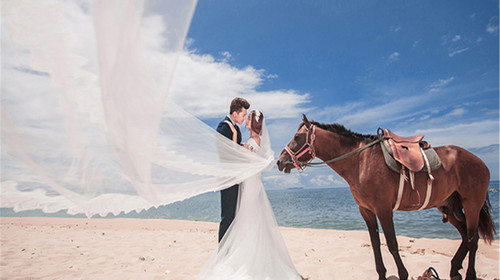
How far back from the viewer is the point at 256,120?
134 inches

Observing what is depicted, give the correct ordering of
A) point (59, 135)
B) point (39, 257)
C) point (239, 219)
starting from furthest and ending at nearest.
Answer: point (39, 257)
point (239, 219)
point (59, 135)

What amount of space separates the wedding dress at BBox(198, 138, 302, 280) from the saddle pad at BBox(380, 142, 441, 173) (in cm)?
146

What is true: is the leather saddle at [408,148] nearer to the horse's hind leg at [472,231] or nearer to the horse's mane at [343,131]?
the horse's mane at [343,131]

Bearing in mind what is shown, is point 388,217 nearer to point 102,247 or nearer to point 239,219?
point 239,219

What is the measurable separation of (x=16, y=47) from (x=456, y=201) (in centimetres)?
502

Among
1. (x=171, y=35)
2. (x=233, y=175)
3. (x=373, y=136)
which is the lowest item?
(x=233, y=175)

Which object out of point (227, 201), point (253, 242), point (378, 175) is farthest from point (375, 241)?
point (227, 201)

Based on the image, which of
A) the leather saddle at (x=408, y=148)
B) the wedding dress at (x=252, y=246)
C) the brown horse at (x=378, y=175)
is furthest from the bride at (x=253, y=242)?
the leather saddle at (x=408, y=148)

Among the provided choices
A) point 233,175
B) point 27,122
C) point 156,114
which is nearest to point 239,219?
point 233,175

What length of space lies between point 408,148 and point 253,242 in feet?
7.08

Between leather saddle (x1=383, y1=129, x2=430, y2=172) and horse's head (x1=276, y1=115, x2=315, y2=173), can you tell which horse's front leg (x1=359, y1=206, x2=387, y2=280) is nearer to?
leather saddle (x1=383, y1=129, x2=430, y2=172)

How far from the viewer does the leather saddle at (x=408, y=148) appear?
10.5 feet

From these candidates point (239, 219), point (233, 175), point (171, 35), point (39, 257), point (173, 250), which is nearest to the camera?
point (171, 35)

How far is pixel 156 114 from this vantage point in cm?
229
